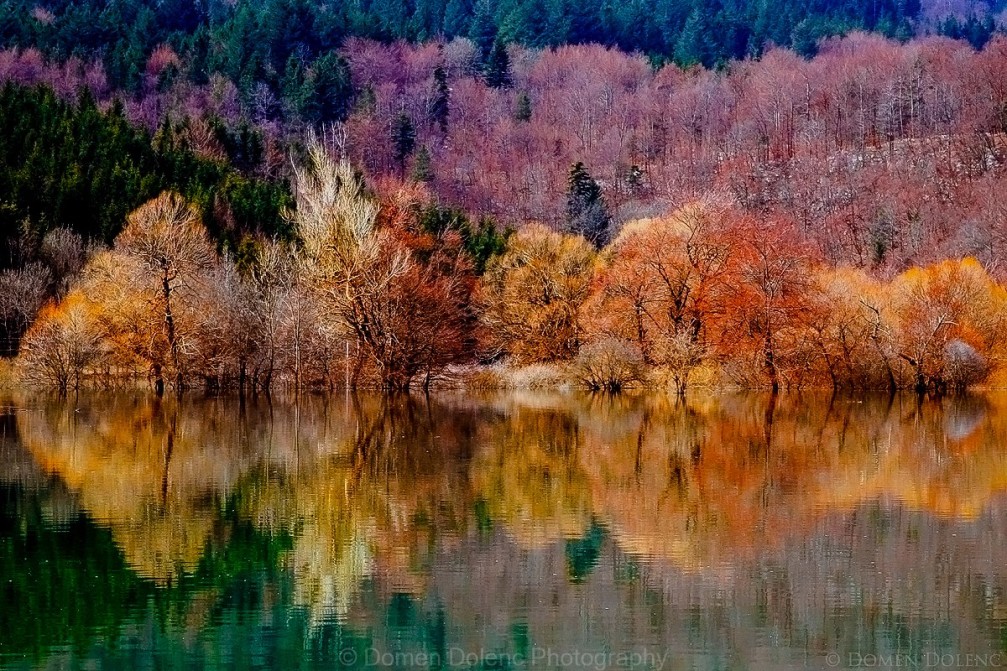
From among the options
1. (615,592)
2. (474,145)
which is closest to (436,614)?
(615,592)

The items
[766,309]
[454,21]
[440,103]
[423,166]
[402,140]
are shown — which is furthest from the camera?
[454,21]

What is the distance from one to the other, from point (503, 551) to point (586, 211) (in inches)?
3447

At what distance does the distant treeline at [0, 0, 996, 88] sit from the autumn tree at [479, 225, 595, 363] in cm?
9507

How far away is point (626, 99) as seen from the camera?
162 metres

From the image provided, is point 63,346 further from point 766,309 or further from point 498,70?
point 498,70

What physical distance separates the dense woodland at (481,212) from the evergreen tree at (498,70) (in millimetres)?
356

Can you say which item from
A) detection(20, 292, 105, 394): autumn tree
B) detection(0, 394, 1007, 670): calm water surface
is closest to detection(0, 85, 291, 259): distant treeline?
detection(20, 292, 105, 394): autumn tree

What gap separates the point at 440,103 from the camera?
162125mm

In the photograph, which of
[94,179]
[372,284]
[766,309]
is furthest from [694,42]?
[372,284]

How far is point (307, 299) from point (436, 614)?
35.2m

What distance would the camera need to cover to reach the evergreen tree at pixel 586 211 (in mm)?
97844

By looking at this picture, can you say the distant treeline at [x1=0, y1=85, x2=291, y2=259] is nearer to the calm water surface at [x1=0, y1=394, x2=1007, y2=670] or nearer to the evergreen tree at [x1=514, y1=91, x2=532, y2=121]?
the calm water surface at [x1=0, y1=394, x2=1007, y2=670]

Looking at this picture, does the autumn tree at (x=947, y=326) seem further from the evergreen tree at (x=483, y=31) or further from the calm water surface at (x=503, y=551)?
the evergreen tree at (x=483, y=31)

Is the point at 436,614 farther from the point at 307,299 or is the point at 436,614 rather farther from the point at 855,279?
the point at 855,279
